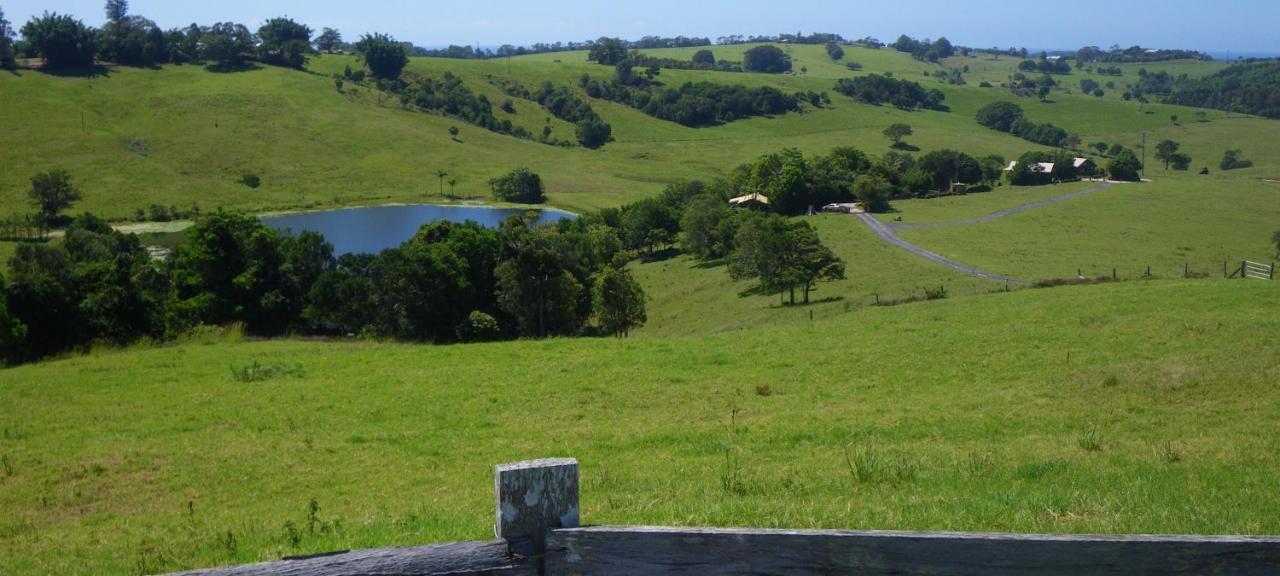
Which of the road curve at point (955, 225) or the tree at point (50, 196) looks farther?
the tree at point (50, 196)

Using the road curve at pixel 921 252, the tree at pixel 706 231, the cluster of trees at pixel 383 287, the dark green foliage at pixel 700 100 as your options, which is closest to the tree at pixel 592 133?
the dark green foliage at pixel 700 100

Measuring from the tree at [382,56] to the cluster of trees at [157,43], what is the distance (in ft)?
37.5

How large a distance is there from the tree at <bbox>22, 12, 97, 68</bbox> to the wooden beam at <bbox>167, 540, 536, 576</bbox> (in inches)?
6490

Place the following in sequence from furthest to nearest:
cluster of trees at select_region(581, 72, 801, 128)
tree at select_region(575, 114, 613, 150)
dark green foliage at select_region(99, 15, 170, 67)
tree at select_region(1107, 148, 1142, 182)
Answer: cluster of trees at select_region(581, 72, 801, 128)
tree at select_region(575, 114, 613, 150)
dark green foliage at select_region(99, 15, 170, 67)
tree at select_region(1107, 148, 1142, 182)

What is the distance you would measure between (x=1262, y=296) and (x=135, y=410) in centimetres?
2942

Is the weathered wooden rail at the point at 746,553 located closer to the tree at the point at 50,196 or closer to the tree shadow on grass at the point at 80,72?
the tree at the point at 50,196

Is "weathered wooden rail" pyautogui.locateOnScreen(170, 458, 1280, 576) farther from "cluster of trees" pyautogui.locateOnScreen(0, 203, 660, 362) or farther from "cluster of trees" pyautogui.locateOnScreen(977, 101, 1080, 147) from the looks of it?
"cluster of trees" pyautogui.locateOnScreen(977, 101, 1080, 147)

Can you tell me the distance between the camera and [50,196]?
92375 millimetres

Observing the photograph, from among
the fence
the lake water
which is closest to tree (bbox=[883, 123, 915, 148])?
the lake water

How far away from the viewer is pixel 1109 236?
68938mm

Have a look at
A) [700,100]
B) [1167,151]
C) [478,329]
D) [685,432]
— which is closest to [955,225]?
[478,329]

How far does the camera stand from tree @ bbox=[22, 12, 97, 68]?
142000mm

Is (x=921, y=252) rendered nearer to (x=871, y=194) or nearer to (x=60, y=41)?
(x=871, y=194)

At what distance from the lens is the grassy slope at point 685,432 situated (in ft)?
30.1
